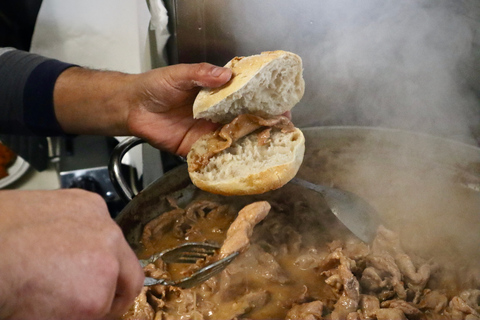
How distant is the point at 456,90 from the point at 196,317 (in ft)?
7.84

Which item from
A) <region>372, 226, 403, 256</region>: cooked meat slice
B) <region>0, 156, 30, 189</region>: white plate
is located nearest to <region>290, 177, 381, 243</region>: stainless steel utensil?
<region>372, 226, 403, 256</region>: cooked meat slice

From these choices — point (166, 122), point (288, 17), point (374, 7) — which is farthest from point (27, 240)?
point (374, 7)

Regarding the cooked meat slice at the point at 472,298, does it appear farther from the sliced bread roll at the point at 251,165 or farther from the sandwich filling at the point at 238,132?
the sandwich filling at the point at 238,132

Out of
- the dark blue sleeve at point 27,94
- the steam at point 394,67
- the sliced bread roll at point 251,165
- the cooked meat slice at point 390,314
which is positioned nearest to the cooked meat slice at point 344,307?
the cooked meat slice at point 390,314

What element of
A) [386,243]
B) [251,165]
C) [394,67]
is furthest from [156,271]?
[394,67]

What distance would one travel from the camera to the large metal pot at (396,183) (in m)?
2.05

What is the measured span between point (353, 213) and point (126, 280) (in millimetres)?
1499

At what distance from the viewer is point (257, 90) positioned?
1869 mm

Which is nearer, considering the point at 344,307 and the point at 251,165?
the point at 344,307

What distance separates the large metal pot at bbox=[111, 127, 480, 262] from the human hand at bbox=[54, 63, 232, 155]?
301 mm

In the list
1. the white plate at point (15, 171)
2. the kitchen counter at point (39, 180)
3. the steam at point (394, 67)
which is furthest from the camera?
the kitchen counter at point (39, 180)

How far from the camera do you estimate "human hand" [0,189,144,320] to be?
2.66 ft

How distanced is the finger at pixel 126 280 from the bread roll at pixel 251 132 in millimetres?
853

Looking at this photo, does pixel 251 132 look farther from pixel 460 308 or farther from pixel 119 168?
pixel 460 308
